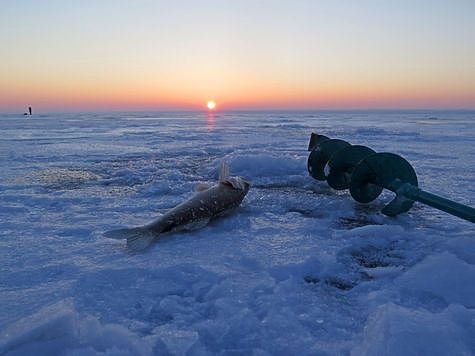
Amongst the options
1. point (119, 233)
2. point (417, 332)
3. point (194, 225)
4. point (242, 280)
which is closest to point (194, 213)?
point (194, 225)

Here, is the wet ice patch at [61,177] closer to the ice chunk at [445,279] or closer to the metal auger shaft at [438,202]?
the metal auger shaft at [438,202]

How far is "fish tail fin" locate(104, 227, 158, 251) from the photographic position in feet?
11.2

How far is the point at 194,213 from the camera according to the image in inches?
163

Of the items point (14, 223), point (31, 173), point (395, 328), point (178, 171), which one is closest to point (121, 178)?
point (178, 171)

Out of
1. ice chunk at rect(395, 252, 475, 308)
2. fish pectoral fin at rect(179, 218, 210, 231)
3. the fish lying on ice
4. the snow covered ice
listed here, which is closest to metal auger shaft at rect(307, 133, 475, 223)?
the snow covered ice

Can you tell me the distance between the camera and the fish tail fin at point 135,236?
3.41 m

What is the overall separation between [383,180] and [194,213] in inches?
89.4

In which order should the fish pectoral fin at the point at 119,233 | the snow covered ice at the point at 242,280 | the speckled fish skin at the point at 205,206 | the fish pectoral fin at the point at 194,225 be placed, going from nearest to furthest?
the snow covered ice at the point at 242,280, the fish pectoral fin at the point at 119,233, the speckled fish skin at the point at 205,206, the fish pectoral fin at the point at 194,225

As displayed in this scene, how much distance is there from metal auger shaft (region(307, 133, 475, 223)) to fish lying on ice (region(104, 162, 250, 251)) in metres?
1.40

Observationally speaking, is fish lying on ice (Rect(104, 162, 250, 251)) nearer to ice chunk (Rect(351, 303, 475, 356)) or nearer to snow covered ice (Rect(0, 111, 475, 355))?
snow covered ice (Rect(0, 111, 475, 355))

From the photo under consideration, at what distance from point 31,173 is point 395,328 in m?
6.97

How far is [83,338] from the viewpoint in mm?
2045

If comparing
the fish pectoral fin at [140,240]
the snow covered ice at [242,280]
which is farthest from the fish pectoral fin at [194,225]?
the fish pectoral fin at [140,240]

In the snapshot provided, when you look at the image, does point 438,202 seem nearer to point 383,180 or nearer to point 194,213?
point 383,180
